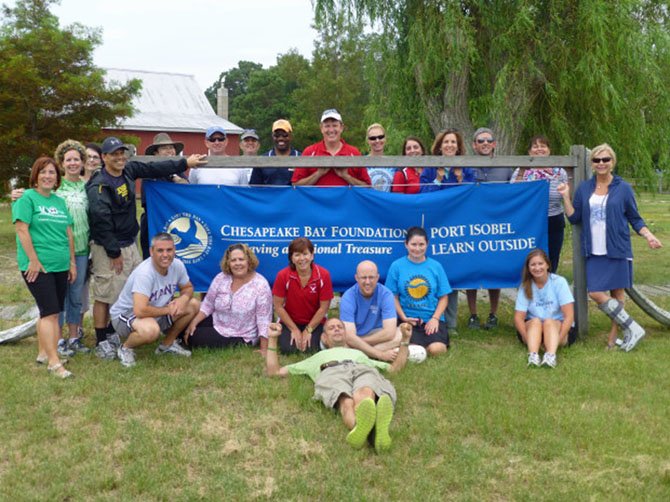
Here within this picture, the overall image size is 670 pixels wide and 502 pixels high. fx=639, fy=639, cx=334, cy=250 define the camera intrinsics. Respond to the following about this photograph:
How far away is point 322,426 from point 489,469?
1128 millimetres

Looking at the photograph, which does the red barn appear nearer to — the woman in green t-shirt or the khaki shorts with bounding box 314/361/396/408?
the woman in green t-shirt

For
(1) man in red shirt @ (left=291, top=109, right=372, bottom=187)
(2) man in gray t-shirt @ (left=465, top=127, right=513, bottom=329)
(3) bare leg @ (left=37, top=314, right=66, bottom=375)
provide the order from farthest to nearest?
(2) man in gray t-shirt @ (left=465, top=127, right=513, bottom=329), (1) man in red shirt @ (left=291, top=109, right=372, bottom=187), (3) bare leg @ (left=37, top=314, right=66, bottom=375)

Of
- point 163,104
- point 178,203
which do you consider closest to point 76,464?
point 178,203

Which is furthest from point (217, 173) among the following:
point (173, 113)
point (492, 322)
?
point (173, 113)

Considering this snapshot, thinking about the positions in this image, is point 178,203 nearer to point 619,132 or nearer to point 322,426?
point 322,426

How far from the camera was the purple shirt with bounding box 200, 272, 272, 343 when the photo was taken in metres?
5.83

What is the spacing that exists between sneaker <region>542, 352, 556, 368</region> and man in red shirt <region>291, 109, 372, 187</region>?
2470 mm

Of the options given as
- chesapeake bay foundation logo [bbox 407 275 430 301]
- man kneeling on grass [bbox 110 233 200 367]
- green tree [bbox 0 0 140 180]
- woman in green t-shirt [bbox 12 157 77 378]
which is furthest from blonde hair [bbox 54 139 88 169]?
green tree [bbox 0 0 140 180]

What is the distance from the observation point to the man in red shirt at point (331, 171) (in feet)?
21.2

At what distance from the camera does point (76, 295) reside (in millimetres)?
5945

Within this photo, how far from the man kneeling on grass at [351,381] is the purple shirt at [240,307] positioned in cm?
62

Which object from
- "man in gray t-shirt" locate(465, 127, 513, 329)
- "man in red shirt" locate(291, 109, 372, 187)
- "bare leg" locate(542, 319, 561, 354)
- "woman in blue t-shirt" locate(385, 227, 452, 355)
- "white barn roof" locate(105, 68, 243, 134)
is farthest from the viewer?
"white barn roof" locate(105, 68, 243, 134)

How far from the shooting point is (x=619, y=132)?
1041 cm

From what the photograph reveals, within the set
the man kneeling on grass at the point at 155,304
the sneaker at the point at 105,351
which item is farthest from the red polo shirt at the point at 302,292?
the sneaker at the point at 105,351
